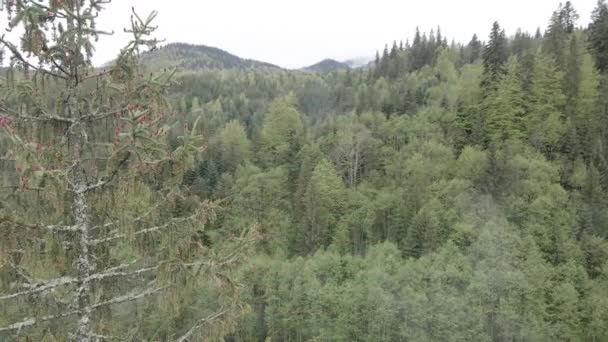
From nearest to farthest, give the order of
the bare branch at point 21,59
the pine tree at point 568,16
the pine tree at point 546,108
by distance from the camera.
A: the bare branch at point 21,59 < the pine tree at point 546,108 < the pine tree at point 568,16

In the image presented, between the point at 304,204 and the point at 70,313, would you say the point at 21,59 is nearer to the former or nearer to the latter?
the point at 70,313

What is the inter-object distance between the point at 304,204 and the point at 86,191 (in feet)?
208

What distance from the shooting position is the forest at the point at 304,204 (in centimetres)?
762

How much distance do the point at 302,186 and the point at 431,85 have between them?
51.1 meters

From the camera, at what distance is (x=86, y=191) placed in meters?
7.87

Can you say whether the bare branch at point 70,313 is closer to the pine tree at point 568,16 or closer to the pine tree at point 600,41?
the pine tree at point 600,41

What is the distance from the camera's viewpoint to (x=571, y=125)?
67312mm

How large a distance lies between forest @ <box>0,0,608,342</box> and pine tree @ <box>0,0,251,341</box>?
0.10ft

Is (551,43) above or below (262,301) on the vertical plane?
above

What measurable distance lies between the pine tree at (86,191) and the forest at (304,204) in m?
0.03

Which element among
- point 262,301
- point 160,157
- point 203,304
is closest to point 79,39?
point 160,157

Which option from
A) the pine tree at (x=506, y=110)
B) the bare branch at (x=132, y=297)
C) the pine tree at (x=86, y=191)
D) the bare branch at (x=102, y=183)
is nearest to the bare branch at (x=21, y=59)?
the pine tree at (x=86, y=191)

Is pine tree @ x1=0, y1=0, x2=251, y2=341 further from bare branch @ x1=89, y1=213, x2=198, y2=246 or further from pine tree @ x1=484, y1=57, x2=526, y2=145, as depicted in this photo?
pine tree @ x1=484, y1=57, x2=526, y2=145

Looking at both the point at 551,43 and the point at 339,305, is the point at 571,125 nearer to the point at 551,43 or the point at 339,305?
the point at 551,43
